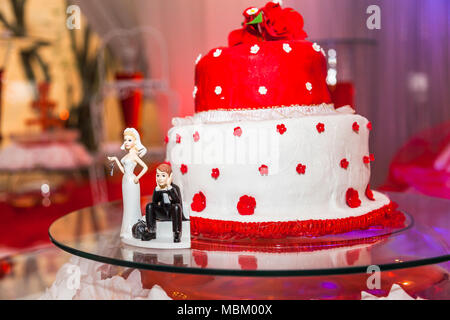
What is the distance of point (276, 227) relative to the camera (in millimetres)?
2199

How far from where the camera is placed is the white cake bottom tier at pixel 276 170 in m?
2.25

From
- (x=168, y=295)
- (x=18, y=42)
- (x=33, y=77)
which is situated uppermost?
(x=18, y=42)

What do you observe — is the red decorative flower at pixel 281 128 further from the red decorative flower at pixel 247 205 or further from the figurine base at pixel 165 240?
the figurine base at pixel 165 240

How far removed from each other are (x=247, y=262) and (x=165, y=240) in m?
0.47

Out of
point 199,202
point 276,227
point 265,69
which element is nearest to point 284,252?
point 276,227

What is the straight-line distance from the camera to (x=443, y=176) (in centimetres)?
382

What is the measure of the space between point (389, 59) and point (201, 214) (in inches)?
104

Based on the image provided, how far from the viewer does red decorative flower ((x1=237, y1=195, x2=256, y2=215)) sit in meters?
2.27

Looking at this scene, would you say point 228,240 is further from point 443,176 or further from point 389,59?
point 389,59

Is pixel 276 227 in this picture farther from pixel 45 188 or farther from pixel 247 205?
pixel 45 188

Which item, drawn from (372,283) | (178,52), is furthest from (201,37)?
(372,283)

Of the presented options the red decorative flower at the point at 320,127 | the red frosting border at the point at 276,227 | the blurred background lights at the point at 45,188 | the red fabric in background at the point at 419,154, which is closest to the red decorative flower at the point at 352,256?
the red frosting border at the point at 276,227

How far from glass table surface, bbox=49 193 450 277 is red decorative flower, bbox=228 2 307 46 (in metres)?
0.97

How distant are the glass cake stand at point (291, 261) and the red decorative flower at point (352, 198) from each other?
6.8 inches
